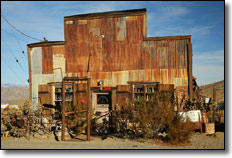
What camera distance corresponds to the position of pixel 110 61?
14750mm

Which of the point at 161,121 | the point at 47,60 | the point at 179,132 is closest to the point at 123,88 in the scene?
the point at 161,121

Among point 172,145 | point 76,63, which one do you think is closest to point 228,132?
point 172,145

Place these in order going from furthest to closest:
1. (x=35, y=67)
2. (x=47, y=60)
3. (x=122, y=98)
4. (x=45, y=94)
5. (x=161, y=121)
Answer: (x=35, y=67) < (x=47, y=60) < (x=45, y=94) < (x=122, y=98) < (x=161, y=121)

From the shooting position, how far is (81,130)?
1179cm

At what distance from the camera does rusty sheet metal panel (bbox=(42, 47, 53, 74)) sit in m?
15.6

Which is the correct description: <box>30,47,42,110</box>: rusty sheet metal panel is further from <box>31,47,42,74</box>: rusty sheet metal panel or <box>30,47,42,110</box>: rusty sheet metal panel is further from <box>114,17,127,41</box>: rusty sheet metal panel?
<box>114,17,127,41</box>: rusty sheet metal panel

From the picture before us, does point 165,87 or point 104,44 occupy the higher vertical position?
point 104,44

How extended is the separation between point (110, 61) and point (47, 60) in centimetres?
426

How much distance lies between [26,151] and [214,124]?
8.87m

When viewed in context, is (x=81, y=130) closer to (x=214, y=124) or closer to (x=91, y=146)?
(x=91, y=146)

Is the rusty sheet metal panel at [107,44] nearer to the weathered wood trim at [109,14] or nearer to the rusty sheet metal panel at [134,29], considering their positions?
the weathered wood trim at [109,14]

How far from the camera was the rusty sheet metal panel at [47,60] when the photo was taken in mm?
15625

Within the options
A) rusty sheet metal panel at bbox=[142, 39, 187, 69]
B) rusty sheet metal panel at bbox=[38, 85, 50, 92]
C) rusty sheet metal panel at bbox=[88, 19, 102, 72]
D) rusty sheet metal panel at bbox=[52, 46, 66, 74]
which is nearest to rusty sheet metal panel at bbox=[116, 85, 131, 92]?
rusty sheet metal panel at bbox=[142, 39, 187, 69]

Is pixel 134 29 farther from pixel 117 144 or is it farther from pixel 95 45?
pixel 117 144
